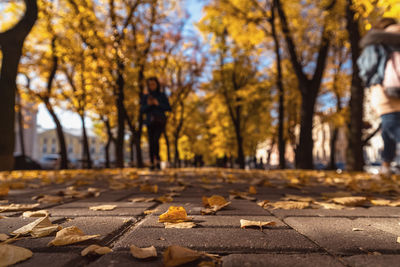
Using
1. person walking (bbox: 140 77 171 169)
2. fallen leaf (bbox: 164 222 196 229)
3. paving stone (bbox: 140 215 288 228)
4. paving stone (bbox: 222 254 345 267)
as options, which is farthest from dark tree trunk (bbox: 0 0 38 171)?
paving stone (bbox: 222 254 345 267)

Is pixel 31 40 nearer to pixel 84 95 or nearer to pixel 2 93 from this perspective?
pixel 84 95

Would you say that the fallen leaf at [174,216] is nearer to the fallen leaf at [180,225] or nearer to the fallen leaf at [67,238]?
the fallen leaf at [180,225]

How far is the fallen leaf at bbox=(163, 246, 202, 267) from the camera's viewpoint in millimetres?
1014

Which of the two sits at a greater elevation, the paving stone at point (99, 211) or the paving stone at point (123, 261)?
the paving stone at point (123, 261)

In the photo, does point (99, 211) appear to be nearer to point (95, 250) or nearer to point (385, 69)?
point (95, 250)

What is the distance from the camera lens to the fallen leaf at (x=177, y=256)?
1.01 metres

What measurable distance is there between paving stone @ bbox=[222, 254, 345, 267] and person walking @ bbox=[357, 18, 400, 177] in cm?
371

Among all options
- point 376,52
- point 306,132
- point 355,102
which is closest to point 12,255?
point 376,52

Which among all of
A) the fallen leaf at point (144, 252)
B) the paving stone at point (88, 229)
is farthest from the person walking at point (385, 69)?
the fallen leaf at point (144, 252)

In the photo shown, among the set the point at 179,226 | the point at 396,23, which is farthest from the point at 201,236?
the point at 396,23

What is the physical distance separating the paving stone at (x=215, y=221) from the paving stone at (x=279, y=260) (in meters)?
0.47

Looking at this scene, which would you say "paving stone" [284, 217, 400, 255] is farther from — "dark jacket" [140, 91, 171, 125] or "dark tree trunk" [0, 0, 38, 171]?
"dark tree trunk" [0, 0, 38, 171]

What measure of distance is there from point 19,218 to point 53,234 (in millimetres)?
604

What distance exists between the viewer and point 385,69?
392 cm
